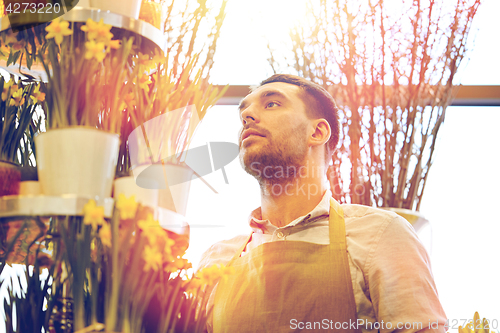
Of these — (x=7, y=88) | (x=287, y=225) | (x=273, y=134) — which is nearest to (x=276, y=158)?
(x=273, y=134)

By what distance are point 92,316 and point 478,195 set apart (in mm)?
1980

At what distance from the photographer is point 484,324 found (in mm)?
1144

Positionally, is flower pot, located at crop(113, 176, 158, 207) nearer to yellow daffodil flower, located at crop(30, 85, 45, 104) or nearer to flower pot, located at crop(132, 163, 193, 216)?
flower pot, located at crop(132, 163, 193, 216)

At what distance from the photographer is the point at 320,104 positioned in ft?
4.92

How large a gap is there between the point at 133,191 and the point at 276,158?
2.62 ft

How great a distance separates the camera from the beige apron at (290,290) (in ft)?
3.52

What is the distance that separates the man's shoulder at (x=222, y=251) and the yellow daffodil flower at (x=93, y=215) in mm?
867

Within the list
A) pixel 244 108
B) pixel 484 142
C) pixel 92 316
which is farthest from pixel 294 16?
pixel 92 316

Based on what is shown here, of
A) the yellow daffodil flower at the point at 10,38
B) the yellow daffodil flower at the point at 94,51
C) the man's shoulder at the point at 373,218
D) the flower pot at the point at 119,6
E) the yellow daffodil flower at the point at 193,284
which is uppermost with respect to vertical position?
the flower pot at the point at 119,6

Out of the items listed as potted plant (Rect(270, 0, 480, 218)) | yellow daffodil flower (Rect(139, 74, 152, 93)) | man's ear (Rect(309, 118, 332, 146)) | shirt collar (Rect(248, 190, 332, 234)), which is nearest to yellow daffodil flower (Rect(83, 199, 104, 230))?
yellow daffodil flower (Rect(139, 74, 152, 93))

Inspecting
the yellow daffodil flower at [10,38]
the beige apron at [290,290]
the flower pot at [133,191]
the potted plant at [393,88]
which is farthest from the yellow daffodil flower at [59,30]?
the potted plant at [393,88]

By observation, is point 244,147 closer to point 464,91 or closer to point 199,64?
point 199,64

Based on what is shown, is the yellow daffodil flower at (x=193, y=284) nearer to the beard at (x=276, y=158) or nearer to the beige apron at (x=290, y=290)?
the beige apron at (x=290, y=290)

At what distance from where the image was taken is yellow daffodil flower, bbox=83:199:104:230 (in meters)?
0.51
